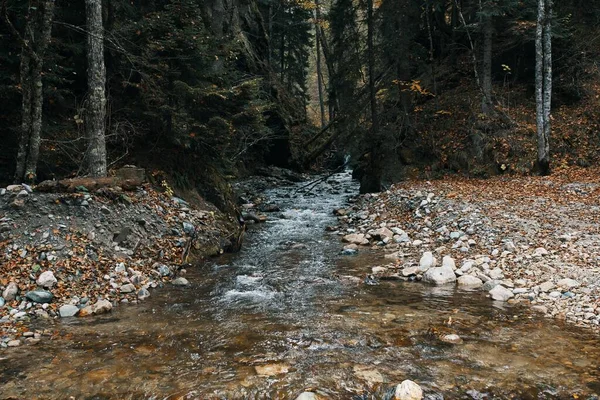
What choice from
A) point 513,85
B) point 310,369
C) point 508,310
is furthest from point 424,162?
point 310,369

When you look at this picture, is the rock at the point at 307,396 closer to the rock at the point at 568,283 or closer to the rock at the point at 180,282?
the rock at the point at 180,282

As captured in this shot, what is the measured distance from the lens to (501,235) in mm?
9586

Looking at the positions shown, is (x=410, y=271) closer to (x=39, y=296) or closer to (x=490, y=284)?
(x=490, y=284)

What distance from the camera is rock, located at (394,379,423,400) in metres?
4.02

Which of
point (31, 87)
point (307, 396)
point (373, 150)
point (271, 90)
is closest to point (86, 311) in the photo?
point (307, 396)

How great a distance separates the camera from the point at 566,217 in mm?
10070

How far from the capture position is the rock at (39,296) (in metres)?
6.07

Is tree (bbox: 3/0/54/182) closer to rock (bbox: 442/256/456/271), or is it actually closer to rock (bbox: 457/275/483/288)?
rock (bbox: 442/256/456/271)

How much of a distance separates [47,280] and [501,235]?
373 inches

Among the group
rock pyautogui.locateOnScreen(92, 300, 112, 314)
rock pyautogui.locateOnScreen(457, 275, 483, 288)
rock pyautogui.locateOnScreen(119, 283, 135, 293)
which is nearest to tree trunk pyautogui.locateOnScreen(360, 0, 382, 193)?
rock pyautogui.locateOnScreen(457, 275, 483, 288)

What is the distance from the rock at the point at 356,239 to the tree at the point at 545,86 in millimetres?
8628

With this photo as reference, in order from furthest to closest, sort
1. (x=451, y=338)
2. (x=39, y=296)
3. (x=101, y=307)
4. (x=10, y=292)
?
1. (x=101, y=307)
2. (x=39, y=296)
3. (x=10, y=292)
4. (x=451, y=338)

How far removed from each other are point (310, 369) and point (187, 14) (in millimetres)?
10021

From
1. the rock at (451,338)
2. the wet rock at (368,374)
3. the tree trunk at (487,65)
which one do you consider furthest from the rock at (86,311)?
the tree trunk at (487,65)
